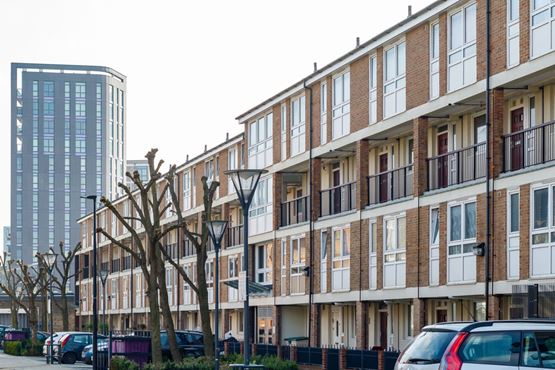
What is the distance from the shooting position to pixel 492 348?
17.1 m

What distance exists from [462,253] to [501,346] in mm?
14684

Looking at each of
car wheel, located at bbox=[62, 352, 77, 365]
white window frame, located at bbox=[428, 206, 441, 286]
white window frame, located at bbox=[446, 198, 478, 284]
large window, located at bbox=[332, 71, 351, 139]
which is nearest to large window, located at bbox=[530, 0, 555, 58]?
white window frame, located at bbox=[446, 198, 478, 284]

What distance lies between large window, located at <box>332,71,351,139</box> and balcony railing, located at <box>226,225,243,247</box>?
16641 mm

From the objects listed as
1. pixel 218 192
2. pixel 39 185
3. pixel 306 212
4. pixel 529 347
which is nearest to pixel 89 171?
pixel 39 185

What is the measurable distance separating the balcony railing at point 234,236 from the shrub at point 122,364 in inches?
734

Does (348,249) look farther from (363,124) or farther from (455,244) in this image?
(455,244)

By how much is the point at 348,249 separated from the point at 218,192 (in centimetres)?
1975

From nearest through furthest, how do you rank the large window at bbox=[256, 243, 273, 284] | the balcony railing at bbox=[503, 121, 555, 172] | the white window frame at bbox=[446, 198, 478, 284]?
1. the balcony railing at bbox=[503, 121, 555, 172]
2. the white window frame at bbox=[446, 198, 478, 284]
3. the large window at bbox=[256, 243, 273, 284]

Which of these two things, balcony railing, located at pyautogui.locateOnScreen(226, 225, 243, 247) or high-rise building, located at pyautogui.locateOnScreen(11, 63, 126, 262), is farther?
high-rise building, located at pyautogui.locateOnScreen(11, 63, 126, 262)

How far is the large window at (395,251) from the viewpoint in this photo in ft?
117

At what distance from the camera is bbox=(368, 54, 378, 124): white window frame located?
123 feet

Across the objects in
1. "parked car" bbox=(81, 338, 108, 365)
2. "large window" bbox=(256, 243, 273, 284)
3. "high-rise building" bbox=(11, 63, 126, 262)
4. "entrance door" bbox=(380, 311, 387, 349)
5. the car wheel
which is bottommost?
the car wheel

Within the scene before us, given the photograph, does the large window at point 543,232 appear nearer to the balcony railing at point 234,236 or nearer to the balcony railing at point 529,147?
the balcony railing at point 529,147

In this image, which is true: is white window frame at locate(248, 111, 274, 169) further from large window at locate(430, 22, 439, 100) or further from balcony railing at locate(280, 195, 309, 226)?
large window at locate(430, 22, 439, 100)
